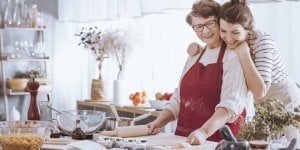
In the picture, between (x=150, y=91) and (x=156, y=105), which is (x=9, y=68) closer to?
(x=150, y=91)

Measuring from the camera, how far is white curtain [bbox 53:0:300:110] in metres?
3.33

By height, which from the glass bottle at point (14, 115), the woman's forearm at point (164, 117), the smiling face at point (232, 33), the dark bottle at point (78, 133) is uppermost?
the smiling face at point (232, 33)

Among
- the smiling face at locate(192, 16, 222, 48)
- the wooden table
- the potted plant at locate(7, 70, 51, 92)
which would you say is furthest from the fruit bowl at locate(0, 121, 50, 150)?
the potted plant at locate(7, 70, 51, 92)

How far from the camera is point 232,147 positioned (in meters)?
1.42

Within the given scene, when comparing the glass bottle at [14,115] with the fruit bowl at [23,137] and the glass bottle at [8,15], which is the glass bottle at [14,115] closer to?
the glass bottle at [8,15]

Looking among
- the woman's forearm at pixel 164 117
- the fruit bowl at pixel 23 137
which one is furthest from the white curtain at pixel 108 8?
the fruit bowl at pixel 23 137

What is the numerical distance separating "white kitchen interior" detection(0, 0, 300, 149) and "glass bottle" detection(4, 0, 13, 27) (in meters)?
0.05

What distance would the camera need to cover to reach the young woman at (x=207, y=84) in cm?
224

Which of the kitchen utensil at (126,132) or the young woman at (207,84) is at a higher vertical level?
the young woman at (207,84)

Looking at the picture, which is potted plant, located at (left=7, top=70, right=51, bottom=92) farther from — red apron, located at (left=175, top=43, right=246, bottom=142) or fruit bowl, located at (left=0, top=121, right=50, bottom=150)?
fruit bowl, located at (left=0, top=121, right=50, bottom=150)

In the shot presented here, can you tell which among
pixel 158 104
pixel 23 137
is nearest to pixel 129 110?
pixel 158 104

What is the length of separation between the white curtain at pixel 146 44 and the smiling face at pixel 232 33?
108 cm

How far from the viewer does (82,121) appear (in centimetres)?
227

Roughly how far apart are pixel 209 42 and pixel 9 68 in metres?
3.62
